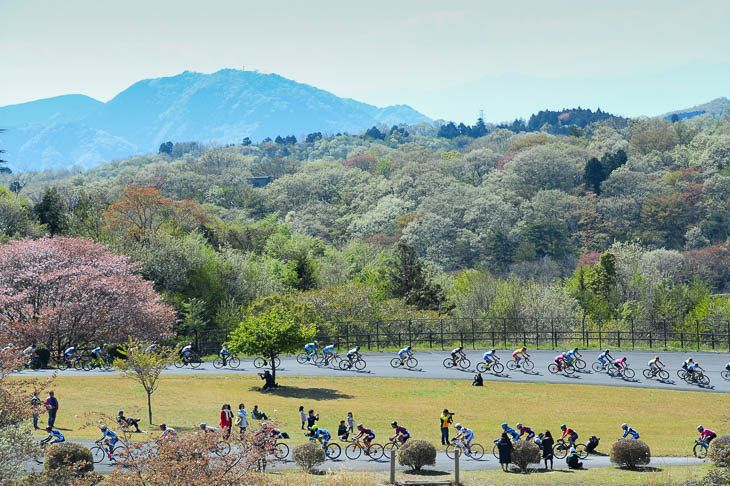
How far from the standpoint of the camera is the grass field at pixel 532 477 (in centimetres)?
2177

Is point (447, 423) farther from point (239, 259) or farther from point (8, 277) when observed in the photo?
point (239, 259)

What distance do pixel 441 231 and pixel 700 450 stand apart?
8694 centimetres

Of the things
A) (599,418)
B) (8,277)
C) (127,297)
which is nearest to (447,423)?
(599,418)

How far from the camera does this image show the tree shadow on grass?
38.5m

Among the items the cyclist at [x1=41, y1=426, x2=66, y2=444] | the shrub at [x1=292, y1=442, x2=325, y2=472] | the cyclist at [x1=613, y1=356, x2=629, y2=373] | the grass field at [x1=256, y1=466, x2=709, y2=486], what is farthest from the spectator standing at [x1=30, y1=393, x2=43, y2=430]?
the cyclist at [x1=613, y1=356, x2=629, y2=373]

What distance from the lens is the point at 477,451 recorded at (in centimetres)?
2720

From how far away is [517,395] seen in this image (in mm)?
38938

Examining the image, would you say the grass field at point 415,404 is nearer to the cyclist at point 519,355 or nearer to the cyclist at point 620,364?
the cyclist at point 620,364

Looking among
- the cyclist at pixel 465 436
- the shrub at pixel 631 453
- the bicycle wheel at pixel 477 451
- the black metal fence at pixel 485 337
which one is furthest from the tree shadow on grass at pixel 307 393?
the shrub at pixel 631 453

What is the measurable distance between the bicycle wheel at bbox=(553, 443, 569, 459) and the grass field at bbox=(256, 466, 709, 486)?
97.9 inches

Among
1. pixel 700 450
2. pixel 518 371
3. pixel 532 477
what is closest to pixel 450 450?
pixel 532 477

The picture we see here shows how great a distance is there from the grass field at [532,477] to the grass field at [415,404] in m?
4.21

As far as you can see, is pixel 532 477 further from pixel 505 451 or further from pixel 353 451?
pixel 353 451

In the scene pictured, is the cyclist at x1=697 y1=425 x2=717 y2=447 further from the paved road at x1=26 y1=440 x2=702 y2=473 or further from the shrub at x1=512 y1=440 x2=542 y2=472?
the shrub at x1=512 y1=440 x2=542 y2=472
